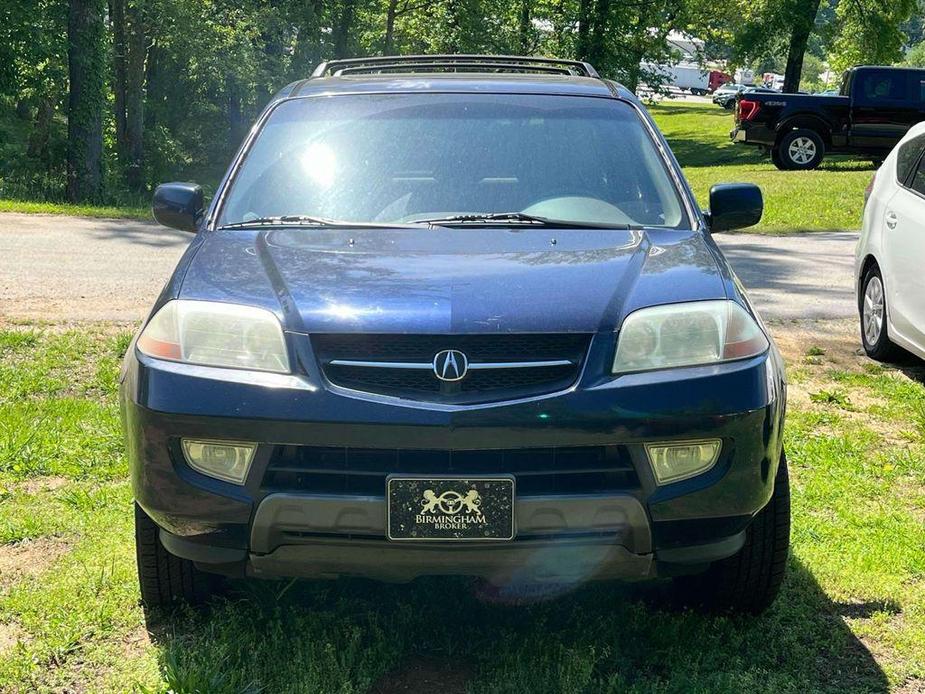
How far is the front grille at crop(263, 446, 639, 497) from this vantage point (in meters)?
2.89

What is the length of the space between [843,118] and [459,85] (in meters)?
20.6

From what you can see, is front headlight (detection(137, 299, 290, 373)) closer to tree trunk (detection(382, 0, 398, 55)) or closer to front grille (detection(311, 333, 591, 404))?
front grille (detection(311, 333, 591, 404))

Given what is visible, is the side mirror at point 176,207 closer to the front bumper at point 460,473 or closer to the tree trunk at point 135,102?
the front bumper at point 460,473

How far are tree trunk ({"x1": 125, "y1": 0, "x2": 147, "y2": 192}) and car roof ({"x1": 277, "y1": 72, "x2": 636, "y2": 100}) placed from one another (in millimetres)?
27458

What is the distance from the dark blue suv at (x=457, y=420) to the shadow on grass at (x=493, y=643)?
16cm

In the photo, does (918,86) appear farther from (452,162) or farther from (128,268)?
(452,162)

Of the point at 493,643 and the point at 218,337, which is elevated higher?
the point at 218,337

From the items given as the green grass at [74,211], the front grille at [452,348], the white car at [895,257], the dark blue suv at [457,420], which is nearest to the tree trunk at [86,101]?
the green grass at [74,211]

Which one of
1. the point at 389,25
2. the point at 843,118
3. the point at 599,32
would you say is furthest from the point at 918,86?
the point at 389,25

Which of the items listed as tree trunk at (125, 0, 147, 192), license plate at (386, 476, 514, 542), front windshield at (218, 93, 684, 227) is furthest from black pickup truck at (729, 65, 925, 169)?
license plate at (386, 476, 514, 542)

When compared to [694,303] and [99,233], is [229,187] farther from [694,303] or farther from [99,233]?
[99,233]

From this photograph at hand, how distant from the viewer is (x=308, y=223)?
3.83 meters

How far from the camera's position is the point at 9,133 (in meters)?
31.5

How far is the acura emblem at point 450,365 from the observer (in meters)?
2.92
